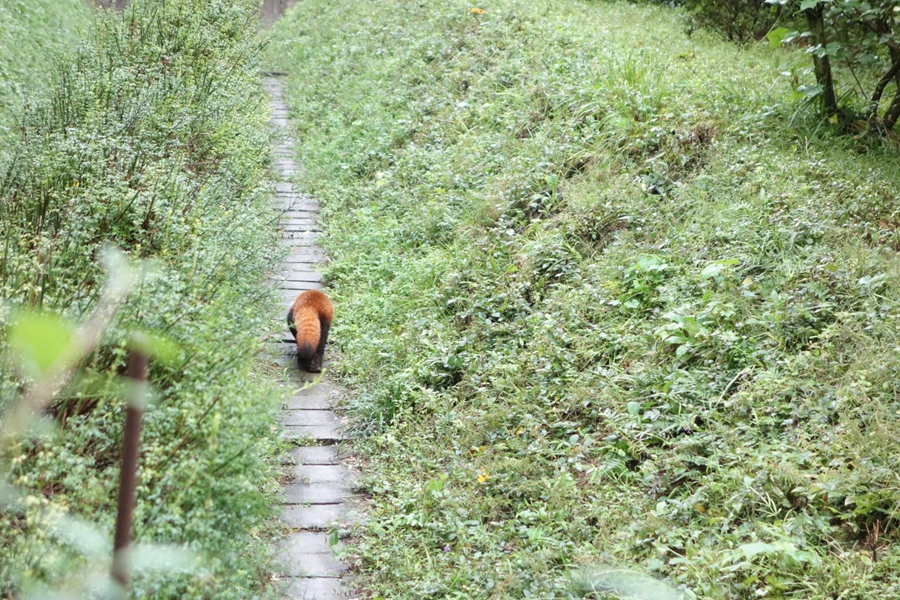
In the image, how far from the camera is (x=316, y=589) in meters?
4.36

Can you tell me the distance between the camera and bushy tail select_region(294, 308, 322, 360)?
6.01 meters

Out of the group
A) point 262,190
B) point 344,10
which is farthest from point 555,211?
point 344,10

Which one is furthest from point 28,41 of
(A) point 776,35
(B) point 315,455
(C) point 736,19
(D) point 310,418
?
(C) point 736,19

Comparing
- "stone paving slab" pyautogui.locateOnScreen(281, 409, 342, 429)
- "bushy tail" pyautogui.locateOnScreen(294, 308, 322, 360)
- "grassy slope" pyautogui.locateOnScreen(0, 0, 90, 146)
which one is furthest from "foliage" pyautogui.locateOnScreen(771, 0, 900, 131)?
"grassy slope" pyautogui.locateOnScreen(0, 0, 90, 146)

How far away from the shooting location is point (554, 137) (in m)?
7.98

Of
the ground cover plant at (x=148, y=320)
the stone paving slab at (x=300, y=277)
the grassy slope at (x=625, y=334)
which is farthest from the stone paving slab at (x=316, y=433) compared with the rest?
the stone paving slab at (x=300, y=277)

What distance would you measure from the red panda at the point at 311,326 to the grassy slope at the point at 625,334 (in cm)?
33

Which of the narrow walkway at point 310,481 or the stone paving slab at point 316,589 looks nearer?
the stone paving slab at point 316,589

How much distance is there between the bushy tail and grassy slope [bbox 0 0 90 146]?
3.23m

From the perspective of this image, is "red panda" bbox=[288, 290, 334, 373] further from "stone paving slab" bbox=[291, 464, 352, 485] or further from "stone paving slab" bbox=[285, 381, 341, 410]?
"stone paving slab" bbox=[291, 464, 352, 485]

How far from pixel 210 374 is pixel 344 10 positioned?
43.2 feet

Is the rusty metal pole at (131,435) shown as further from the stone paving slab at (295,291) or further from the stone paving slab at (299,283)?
the stone paving slab at (299,283)

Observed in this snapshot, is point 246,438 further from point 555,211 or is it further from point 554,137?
point 554,137

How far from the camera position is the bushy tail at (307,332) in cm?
601
